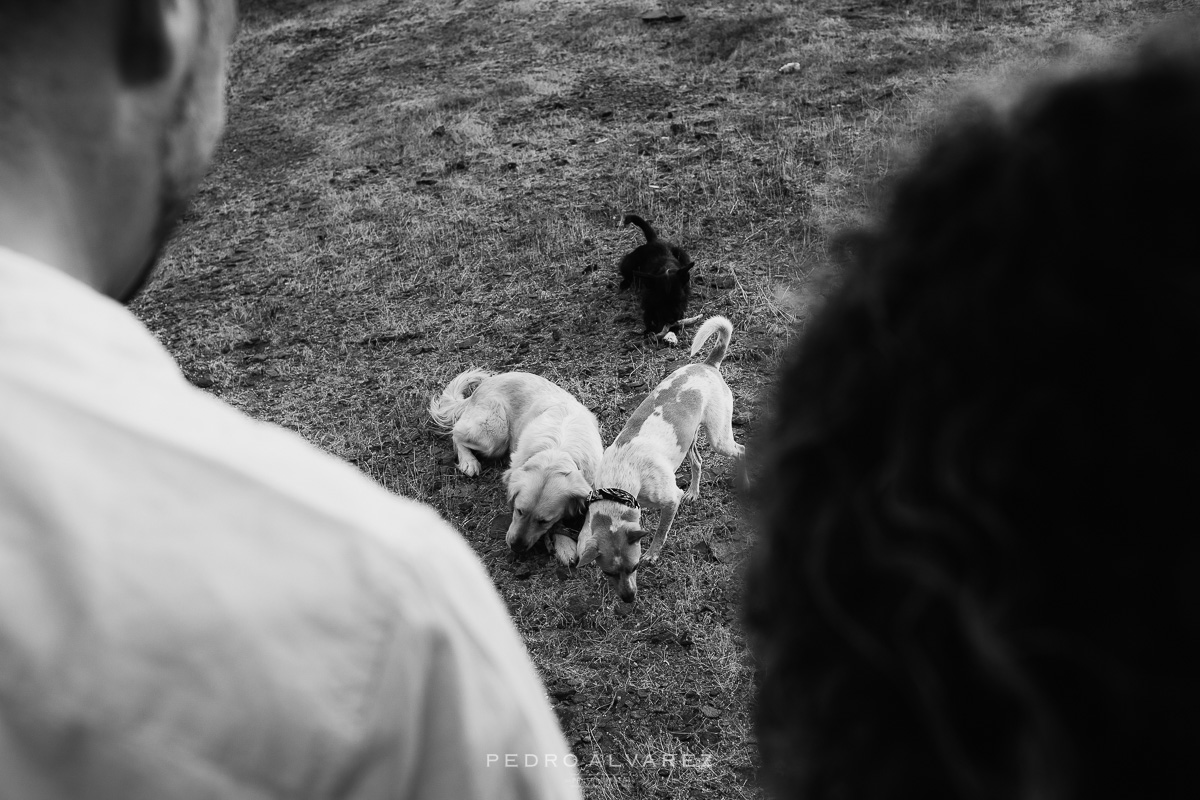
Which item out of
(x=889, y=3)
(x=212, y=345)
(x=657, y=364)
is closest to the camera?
(x=657, y=364)

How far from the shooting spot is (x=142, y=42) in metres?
0.67

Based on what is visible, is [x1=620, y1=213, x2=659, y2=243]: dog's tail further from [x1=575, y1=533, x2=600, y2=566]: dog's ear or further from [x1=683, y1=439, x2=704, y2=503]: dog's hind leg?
[x1=575, y1=533, x2=600, y2=566]: dog's ear

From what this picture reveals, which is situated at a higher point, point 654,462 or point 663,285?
point 663,285

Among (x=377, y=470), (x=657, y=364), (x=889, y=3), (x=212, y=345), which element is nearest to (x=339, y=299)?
(x=212, y=345)

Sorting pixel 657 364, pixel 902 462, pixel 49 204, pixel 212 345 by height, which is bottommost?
pixel 212 345

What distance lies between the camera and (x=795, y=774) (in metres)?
0.69

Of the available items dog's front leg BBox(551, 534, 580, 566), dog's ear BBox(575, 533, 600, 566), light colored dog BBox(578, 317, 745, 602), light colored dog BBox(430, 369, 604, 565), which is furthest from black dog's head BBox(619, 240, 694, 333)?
dog's ear BBox(575, 533, 600, 566)

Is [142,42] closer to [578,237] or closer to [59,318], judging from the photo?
[59,318]

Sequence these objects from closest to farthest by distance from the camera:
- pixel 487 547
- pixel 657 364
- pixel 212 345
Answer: pixel 487 547 → pixel 657 364 → pixel 212 345

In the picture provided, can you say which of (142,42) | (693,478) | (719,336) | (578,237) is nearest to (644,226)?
(578,237)

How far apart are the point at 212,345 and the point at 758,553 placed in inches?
233

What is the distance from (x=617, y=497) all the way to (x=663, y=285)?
6.33 ft

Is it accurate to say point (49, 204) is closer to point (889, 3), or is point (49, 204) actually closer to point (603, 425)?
point (603, 425)

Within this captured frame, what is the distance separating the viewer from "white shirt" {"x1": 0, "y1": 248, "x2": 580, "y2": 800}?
0.50 m
